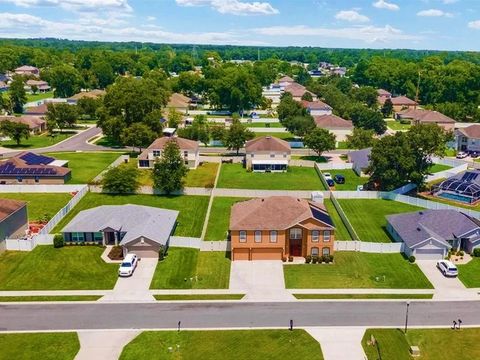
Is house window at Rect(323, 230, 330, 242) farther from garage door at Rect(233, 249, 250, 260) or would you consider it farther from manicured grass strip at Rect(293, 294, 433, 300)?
garage door at Rect(233, 249, 250, 260)

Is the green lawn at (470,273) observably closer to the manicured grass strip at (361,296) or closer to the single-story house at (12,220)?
the manicured grass strip at (361,296)

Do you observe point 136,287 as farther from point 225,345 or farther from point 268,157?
point 268,157

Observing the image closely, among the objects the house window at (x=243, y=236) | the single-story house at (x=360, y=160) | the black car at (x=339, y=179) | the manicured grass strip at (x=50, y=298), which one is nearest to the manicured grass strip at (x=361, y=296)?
the house window at (x=243, y=236)

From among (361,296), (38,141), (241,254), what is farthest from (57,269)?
(38,141)

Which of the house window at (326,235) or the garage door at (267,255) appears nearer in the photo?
the house window at (326,235)

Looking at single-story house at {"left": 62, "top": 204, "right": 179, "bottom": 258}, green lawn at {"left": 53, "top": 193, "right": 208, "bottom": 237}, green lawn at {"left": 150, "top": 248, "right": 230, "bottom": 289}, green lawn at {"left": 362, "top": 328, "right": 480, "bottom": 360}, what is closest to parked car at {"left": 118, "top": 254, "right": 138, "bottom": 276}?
single-story house at {"left": 62, "top": 204, "right": 179, "bottom": 258}
